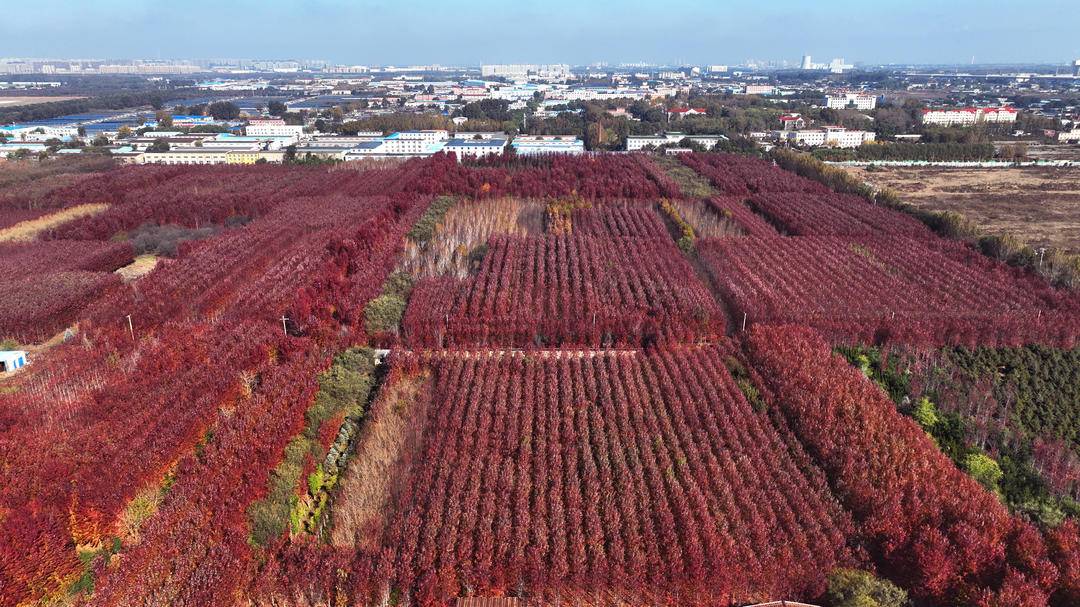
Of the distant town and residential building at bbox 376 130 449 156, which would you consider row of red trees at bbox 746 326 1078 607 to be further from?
residential building at bbox 376 130 449 156

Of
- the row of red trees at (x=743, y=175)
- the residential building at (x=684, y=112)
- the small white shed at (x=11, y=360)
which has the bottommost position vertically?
the small white shed at (x=11, y=360)

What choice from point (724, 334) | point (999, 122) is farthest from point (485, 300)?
point (999, 122)

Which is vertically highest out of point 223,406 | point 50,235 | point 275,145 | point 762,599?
point 275,145

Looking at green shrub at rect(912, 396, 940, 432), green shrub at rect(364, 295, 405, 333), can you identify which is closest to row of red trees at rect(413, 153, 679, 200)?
green shrub at rect(364, 295, 405, 333)

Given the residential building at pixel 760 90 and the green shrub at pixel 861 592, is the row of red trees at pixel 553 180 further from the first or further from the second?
the residential building at pixel 760 90

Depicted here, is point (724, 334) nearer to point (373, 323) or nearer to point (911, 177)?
point (373, 323)

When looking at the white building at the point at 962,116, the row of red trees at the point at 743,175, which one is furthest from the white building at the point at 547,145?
the white building at the point at 962,116

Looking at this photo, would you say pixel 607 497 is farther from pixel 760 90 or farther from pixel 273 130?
pixel 760 90

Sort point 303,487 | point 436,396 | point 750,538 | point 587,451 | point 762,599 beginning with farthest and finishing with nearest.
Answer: point 436,396, point 587,451, point 303,487, point 750,538, point 762,599
